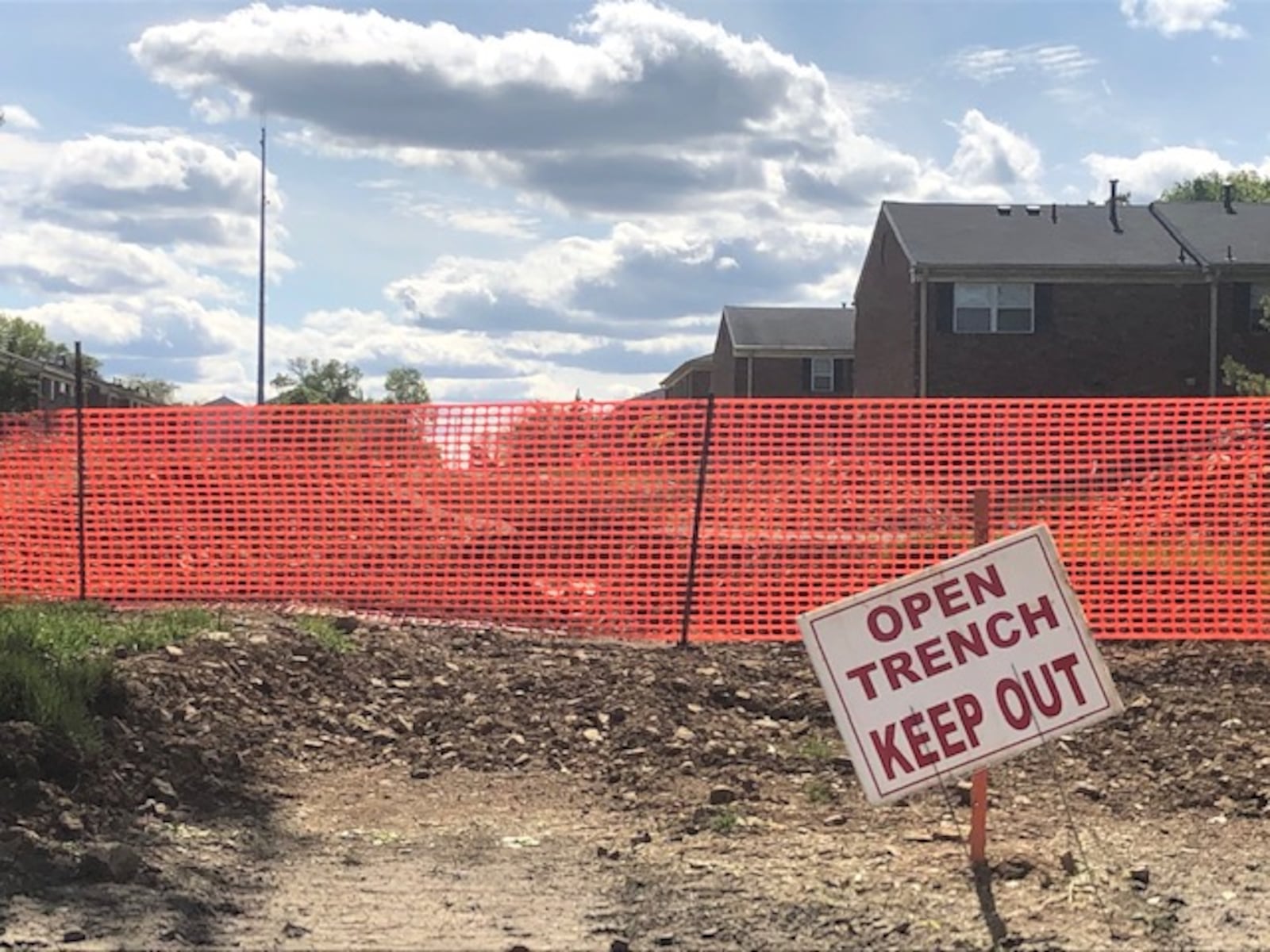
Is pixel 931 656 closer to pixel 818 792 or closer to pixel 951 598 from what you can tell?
pixel 951 598

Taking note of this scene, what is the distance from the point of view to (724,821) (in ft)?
17.5

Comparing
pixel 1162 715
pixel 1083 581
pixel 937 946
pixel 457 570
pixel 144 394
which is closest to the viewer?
pixel 937 946

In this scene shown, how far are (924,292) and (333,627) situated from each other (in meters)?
23.3

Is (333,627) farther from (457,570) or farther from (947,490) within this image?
(947,490)

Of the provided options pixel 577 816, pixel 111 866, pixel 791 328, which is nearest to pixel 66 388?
pixel 791 328

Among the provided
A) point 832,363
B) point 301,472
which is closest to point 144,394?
point 832,363

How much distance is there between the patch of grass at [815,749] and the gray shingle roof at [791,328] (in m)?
37.2

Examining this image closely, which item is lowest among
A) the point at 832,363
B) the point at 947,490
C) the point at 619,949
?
the point at 619,949

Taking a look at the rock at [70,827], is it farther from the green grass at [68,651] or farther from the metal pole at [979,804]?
the metal pole at [979,804]

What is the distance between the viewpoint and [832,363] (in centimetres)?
4409

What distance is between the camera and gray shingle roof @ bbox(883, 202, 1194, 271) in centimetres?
2981

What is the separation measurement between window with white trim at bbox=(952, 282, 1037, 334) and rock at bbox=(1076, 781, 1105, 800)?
81.6ft

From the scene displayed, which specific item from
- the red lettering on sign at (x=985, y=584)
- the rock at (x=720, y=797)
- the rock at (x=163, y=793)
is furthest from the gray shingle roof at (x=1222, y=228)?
the rock at (x=163, y=793)

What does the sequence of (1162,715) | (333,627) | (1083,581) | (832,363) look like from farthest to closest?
(832,363) → (1083,581) → (333,627) → (1162,715)
